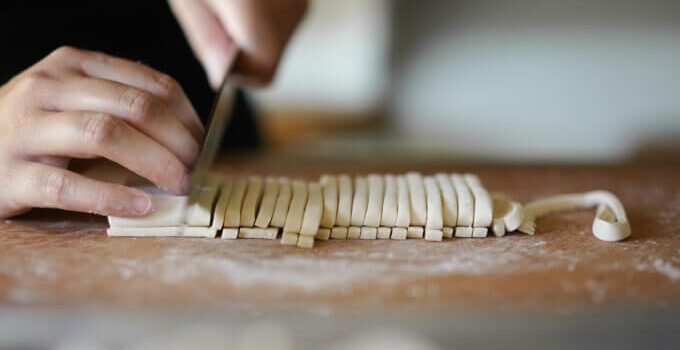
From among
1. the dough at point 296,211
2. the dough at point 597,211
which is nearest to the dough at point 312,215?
the dough at point 296,211

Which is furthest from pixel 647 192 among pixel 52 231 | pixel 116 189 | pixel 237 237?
pixel 52 231

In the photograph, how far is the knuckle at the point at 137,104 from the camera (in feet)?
4.30

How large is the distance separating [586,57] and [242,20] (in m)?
2.55

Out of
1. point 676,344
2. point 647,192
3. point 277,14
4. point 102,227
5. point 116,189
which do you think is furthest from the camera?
point 277,14

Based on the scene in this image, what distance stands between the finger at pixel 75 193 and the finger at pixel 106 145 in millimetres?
42

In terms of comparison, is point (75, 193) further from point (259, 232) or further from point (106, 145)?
point (259, 232)

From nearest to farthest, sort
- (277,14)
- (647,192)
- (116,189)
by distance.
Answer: (116,189), (647,192), (277,14)

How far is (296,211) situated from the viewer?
137 centimetres

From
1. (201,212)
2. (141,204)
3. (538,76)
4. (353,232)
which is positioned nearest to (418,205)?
(353,232)

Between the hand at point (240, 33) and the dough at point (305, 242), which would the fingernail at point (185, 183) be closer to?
the dough at point (305, 242)

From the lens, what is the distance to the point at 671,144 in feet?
12.4

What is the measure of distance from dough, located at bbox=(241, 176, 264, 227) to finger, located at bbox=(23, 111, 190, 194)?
0.15m

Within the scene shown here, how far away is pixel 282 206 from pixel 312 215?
0.08m

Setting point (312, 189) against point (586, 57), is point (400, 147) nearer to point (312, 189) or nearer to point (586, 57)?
point (586, 57)
